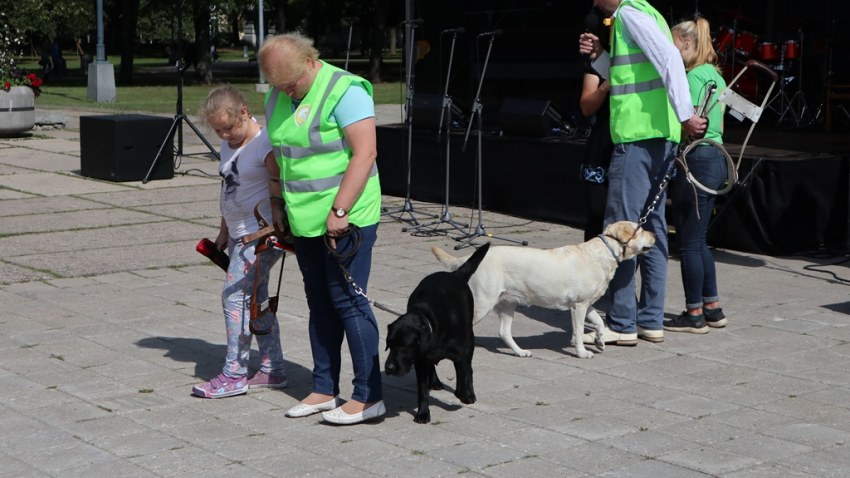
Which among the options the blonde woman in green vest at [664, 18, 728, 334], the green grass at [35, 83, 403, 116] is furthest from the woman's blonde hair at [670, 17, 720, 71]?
the green grass at [35, 83, 403, 116]

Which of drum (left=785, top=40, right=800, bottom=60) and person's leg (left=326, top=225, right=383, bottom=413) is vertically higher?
drum (left=785, top=40, right=800, bottom=60)

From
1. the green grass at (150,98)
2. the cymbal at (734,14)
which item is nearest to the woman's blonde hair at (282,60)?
the cymbal at (734,14)

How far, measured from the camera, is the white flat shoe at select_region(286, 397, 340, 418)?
5355mm

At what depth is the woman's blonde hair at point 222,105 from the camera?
17.9 feet

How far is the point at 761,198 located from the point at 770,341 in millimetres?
2922

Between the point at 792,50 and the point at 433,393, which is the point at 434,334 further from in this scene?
the point at 792,50

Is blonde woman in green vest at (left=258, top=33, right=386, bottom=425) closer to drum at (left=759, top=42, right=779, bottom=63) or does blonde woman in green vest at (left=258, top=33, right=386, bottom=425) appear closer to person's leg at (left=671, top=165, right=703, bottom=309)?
person's leg at (left=671, top=165, right=703, bottom=309)

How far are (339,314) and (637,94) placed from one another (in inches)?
89.2

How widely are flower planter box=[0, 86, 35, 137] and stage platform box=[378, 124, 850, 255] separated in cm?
838

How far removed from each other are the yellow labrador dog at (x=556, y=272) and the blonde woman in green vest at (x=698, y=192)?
0.72 metres

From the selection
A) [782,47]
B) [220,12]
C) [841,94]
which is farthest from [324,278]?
[220,12]

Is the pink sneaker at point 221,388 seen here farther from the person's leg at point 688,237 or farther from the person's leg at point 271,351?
the person's leg at point 688,237

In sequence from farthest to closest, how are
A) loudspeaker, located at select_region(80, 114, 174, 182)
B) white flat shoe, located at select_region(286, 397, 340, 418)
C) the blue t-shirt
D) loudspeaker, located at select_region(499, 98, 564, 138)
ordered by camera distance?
loudspeaker, located at select_region(80, 114, 174, 182), loudspeaker, located at select_region(499, 98, 564, 138), white flat shoe, located at select_region(286, 397, 340, 418), the blue t-shirt

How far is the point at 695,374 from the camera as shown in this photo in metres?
6.16
